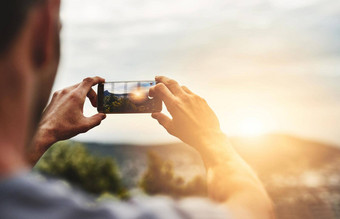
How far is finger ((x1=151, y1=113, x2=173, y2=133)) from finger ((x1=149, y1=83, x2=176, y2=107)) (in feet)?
0.67

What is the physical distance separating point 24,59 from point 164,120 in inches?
83.8

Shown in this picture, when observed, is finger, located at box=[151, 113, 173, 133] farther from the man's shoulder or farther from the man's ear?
the man's ear

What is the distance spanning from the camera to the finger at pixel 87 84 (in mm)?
3359

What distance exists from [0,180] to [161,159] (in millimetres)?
74372

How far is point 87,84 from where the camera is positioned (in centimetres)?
349

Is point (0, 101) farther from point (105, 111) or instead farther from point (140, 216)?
point (105, 111)

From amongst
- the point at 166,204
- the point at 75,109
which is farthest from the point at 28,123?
the point at 75,109

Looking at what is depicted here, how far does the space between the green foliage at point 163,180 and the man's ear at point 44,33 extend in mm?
69711

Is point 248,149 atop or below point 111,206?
below

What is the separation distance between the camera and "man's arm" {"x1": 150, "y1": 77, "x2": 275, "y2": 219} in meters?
1.50

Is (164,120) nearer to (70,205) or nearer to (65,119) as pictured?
(65,119)

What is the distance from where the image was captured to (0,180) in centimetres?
99

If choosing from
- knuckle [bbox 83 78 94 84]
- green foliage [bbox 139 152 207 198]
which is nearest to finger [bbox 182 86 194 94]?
knuckle [bbox 83 78 94 84]

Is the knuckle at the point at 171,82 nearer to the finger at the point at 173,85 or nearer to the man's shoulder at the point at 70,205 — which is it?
the finger at the point at 173,85
